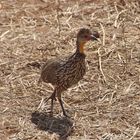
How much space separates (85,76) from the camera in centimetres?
843

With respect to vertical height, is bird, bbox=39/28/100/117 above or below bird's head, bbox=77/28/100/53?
below

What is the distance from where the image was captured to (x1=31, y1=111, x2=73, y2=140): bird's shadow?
7238mm

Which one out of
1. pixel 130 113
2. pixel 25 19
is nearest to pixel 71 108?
pixel 130 113

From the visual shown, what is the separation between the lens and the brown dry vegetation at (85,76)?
7309 mm

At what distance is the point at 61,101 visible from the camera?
7535mm

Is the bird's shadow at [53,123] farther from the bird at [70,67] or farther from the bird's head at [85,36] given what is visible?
the bird's head at [85,36]

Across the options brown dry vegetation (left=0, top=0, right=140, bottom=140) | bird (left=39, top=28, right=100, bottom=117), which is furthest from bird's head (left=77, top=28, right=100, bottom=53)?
brown dry vegetation (left=0, top=0, right=140, bottom=140)

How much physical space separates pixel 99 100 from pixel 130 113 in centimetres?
48

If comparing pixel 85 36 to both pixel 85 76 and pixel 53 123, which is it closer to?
pixel 53 123

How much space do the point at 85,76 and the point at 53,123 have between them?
3.99 feet

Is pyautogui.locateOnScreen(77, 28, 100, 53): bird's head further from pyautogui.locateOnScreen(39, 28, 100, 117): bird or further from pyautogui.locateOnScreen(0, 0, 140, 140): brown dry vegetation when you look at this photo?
pyautogui.locateOnScreen(0, 0, 140, 140): brown dry vegetation

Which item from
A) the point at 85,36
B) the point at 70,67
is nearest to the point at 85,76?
the point at 70,67

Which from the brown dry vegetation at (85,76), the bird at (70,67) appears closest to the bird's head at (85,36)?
the bird at (70,67)

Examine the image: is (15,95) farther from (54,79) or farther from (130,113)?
(130,113)
